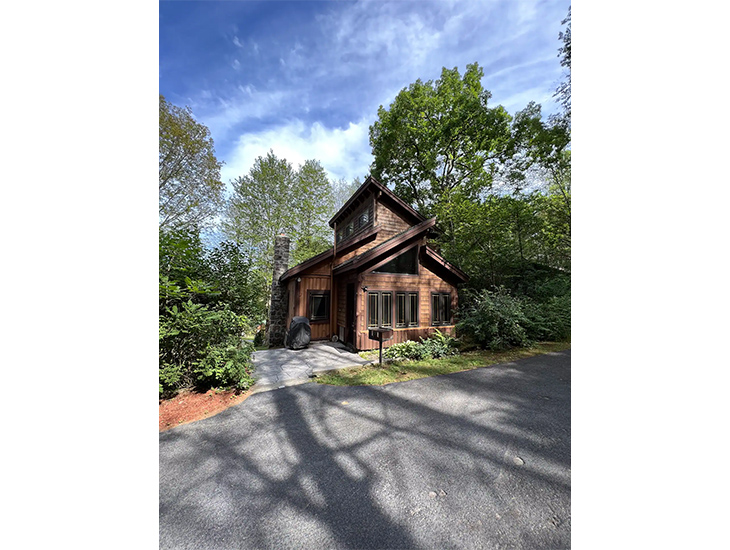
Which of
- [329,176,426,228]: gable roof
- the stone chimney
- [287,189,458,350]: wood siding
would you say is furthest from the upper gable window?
the stone chimney

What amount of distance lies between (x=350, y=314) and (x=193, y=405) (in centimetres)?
535

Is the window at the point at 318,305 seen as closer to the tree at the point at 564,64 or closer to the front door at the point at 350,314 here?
the front door at the point at 350,314

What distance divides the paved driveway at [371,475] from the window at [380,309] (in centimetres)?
394

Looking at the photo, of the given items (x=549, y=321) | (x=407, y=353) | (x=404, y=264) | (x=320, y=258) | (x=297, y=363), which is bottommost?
(x=297, y=363)

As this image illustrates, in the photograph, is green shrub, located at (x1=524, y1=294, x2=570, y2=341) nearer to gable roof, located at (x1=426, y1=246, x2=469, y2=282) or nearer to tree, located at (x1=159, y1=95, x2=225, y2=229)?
gable roof, located at (x1=426, y1=246, x2=469, y2=282)

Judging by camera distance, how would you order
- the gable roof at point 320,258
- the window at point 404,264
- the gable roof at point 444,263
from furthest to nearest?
the gable roof at point 320,258 → the gable roof at point 444,263 → the window at point 404,264

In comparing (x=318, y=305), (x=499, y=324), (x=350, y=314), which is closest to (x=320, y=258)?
(x=318, y=305)

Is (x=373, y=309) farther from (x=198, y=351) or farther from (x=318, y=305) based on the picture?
(x=198, y=351)

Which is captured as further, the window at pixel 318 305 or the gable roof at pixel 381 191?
the gable roof at pixel 381 191

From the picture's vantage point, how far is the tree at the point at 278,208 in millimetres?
17156

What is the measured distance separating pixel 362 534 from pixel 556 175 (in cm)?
1732

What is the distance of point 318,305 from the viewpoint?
9742 mm

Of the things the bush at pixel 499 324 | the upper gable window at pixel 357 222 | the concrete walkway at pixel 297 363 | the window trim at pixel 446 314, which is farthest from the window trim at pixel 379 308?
the upper gable window at pixel 357 222
